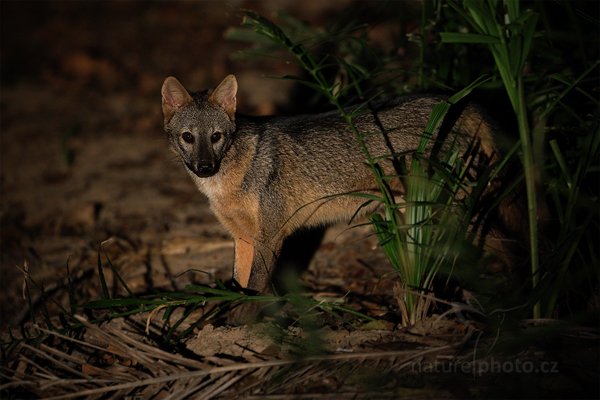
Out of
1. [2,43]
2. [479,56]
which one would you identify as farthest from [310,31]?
[2,43]

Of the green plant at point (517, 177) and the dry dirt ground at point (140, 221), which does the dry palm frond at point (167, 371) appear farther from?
the green plant at point (517, 177)

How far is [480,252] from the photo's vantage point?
5047mm

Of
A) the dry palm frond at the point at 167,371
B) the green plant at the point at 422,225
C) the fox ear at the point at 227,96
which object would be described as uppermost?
the fox ear at the point at 227,96

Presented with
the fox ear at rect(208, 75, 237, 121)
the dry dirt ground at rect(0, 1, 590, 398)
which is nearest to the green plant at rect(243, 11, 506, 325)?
the dry dirt ground at rect(0, 1, 590, 398)

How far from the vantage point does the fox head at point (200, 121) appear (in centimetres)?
504

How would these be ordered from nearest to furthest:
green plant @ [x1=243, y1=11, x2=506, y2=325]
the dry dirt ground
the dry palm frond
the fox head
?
the dry palm frond
the dry dirt ground
green plant @ [x1=243, y1=11, x2=506, y2=325]
the fox head

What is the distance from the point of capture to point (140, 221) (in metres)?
7.06

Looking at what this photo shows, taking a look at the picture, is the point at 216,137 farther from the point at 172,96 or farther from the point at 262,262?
the point at 262,262

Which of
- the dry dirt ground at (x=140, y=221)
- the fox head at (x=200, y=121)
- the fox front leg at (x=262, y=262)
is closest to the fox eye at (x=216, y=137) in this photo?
the fox head at (x=200, y=121)

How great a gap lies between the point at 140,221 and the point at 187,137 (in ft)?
7.26

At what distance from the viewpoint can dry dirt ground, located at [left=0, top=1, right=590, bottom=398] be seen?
12.4 ft

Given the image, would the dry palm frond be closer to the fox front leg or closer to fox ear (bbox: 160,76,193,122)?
the fox front leg

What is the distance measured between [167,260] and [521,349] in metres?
3.57

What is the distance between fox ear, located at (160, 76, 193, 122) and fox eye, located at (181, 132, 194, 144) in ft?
0.79
